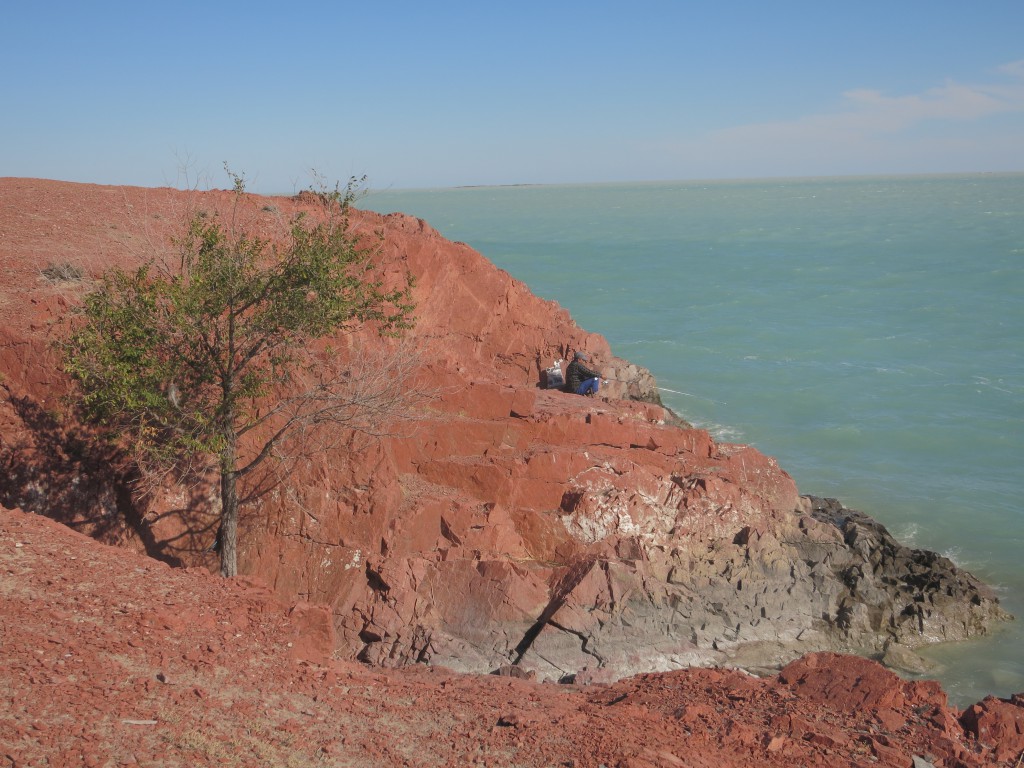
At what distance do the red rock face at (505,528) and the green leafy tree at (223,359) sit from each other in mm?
775

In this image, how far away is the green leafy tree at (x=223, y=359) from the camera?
11289mm

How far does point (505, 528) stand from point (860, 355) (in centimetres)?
3120

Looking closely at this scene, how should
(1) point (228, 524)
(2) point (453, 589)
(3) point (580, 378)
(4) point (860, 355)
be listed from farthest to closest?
1. (4) point (860, 355)
2. (3) point (580, 378)
3. (2) point (453, 589)
4. (1) point (228, 524)

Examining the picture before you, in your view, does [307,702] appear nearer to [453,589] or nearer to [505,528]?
[453,589]

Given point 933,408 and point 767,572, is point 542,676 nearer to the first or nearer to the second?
point 767,572

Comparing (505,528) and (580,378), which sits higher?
(580,378)

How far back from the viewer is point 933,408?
32469 millimetres

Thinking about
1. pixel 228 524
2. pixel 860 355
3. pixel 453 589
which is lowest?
pixel 453 589

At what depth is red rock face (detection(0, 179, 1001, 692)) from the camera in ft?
42.8

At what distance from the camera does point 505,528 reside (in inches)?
574

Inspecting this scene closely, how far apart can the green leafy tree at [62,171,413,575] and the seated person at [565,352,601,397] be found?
25.0 feet

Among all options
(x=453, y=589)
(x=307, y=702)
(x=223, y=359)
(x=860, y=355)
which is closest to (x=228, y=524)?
(x=223, y=359)

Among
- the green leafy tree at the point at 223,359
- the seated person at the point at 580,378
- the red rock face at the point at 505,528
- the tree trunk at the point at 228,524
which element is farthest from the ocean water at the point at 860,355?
the seated person at the point at 580,378

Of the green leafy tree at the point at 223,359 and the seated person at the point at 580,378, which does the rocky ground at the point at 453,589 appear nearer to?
the green leafy tree at the point at 223,359
